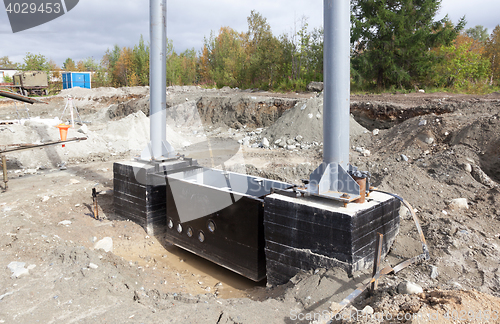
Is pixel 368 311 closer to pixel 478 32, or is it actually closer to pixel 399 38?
pixel 399 38

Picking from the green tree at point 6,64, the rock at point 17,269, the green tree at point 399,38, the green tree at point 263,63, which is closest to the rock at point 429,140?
the rock at point 17,269

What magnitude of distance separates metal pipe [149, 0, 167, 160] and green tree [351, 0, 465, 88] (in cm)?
1805

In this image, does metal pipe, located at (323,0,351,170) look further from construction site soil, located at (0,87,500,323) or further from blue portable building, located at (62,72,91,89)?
blue portable building, located at (62,72,91,89)

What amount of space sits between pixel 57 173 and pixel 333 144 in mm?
9065

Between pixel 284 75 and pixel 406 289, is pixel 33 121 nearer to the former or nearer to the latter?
pixel 406 289

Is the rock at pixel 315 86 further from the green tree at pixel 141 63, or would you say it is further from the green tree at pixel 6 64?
the green tree at pixel 6 64

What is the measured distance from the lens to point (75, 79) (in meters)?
39.0

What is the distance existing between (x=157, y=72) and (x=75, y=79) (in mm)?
38285

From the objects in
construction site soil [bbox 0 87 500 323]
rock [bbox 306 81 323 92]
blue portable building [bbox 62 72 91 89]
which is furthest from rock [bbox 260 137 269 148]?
blue portable building [bbox 62 72 91 89]

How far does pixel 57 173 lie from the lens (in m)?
10.0

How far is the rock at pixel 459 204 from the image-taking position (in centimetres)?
584

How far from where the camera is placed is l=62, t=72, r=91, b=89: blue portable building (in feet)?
127

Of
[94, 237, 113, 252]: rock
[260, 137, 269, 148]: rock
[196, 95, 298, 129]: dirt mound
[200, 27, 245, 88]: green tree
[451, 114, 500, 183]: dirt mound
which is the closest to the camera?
[94, 237, 113, 252]: rock

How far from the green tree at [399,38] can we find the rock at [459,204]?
54.7 feet
